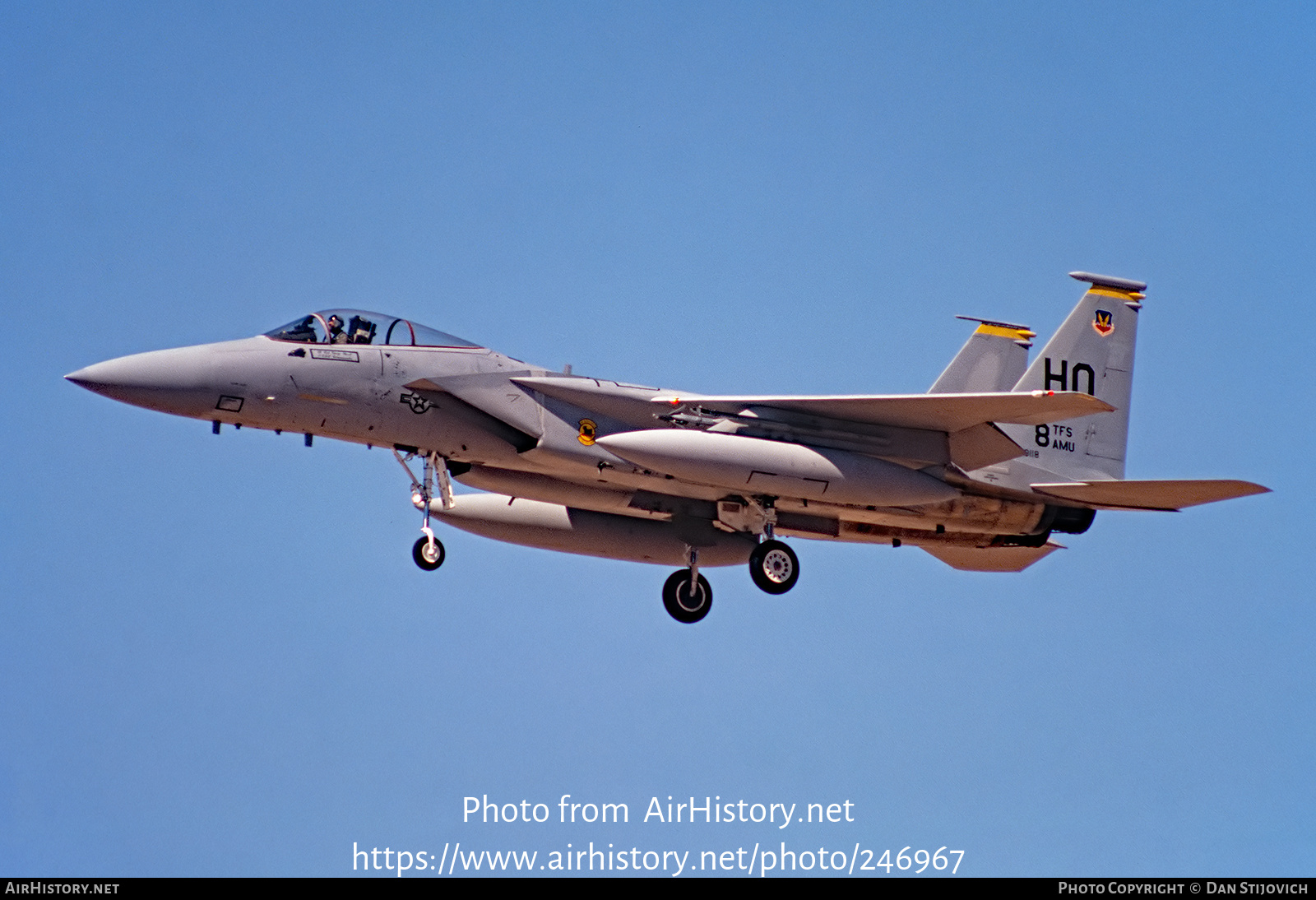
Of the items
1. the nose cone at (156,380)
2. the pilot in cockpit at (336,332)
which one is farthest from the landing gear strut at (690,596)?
the nose cone at (156,380)

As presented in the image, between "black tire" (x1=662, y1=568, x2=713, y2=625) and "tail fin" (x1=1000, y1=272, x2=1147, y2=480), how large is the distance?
369 centimetres

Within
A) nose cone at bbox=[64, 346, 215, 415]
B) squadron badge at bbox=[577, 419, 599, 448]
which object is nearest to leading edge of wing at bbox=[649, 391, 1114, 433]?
squadron badge at bbox=[577, 419, 599, 448]

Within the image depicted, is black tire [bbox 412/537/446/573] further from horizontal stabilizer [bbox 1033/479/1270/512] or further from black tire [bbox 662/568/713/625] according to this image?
horizontal stabilizer [bbox 1033/479/1270/512]

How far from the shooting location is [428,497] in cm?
1673

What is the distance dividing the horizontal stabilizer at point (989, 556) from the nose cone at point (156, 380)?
26.1 feet

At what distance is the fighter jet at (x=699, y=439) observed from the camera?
1578cm

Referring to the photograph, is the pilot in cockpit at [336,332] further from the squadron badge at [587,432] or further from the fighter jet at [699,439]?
the squadron badge at [587,432]

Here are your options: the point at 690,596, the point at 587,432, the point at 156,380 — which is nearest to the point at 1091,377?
the point at 690,596

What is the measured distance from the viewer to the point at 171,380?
15414 millimetres

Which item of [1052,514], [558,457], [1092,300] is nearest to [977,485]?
[1052,514]

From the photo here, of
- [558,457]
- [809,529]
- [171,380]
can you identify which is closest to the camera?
[171,380]

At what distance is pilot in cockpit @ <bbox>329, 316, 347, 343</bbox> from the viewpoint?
1620 cm

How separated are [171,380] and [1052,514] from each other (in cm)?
915
